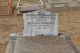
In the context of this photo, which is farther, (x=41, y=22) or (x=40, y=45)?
(x=41, y=22)

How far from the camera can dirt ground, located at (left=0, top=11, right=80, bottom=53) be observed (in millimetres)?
8891

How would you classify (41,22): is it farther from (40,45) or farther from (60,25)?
(60,25)

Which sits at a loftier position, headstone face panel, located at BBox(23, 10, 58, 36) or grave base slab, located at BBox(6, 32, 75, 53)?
headstone face panel, located at BBox(23, 10, 58, 36)

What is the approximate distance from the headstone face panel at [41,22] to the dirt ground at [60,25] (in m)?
1.27

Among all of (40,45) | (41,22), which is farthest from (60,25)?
(40,45)

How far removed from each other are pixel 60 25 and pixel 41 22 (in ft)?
13.6

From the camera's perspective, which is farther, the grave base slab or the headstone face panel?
the headstone face panel

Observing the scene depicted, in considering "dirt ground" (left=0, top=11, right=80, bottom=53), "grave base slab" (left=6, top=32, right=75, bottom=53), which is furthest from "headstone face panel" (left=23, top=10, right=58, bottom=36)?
"dirt ground" (left=0, top=11, right=80, bottom=53)

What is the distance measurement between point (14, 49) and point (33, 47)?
46 cm

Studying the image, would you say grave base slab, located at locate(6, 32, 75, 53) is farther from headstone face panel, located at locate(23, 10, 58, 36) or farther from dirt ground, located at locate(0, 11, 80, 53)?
dirt ground, located at locate(0, 11, 80, 53)

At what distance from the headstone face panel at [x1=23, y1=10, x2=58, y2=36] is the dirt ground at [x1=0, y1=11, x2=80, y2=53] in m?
1.27

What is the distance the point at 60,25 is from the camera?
35.8 feet

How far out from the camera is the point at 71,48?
5934mm

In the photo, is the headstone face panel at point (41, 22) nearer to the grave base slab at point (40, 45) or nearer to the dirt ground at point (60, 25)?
the grave base slab at point (40, 45)
